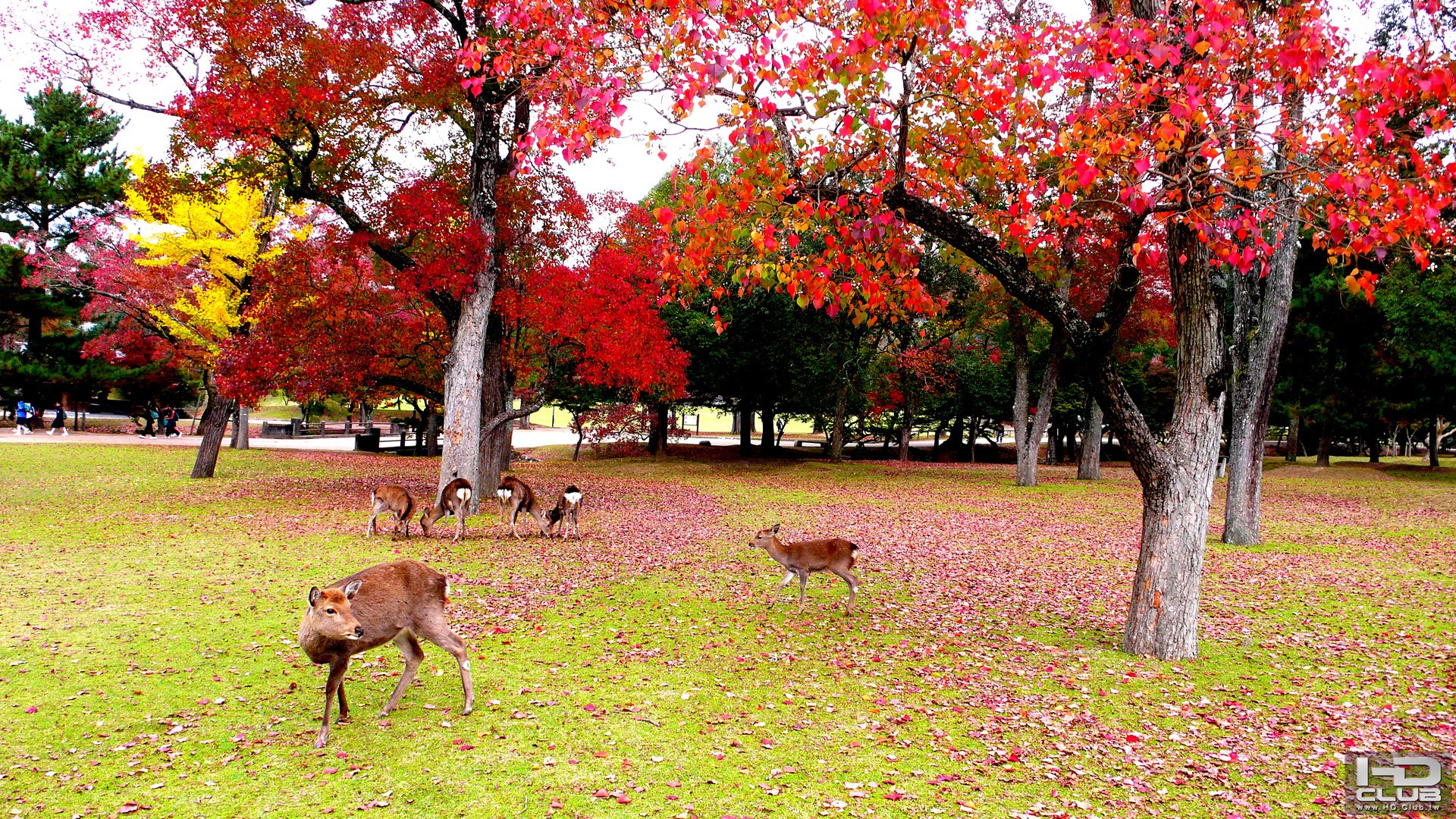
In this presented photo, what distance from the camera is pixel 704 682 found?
Answer: 673 centimetres

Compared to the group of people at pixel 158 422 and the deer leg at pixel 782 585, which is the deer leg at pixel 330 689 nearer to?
the deer leg at pixel 782 585

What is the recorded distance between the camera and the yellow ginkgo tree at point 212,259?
21.2 metres

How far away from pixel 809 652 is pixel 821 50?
5605mm

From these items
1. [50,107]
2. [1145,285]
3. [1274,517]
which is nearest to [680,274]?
[1274,517]

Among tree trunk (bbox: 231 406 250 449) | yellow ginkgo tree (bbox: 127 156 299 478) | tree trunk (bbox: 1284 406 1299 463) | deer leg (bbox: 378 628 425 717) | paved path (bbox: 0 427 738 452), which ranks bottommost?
deer leg (bbox: 378 628 425 717)

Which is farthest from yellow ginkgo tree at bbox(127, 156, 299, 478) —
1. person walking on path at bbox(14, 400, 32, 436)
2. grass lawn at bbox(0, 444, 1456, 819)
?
person walking on path at bbox(14, 400, 32, 436)

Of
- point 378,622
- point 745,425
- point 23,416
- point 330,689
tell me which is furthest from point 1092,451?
point 23,416

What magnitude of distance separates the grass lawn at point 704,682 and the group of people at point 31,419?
26.6 meters

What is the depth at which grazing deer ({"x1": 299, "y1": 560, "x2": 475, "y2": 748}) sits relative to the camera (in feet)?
16.8

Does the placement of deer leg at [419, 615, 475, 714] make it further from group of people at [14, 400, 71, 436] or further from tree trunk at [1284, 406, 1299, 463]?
group of people at [14, 400, 71, 436]

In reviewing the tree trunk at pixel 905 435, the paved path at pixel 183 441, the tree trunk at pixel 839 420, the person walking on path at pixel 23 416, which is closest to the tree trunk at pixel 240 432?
the paved path at pixel 183 441

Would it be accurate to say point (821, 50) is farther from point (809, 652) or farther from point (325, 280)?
point (325, 280)

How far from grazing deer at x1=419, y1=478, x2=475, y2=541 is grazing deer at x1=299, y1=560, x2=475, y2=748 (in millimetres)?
7120

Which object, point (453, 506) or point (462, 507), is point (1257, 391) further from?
point (453, 506)
